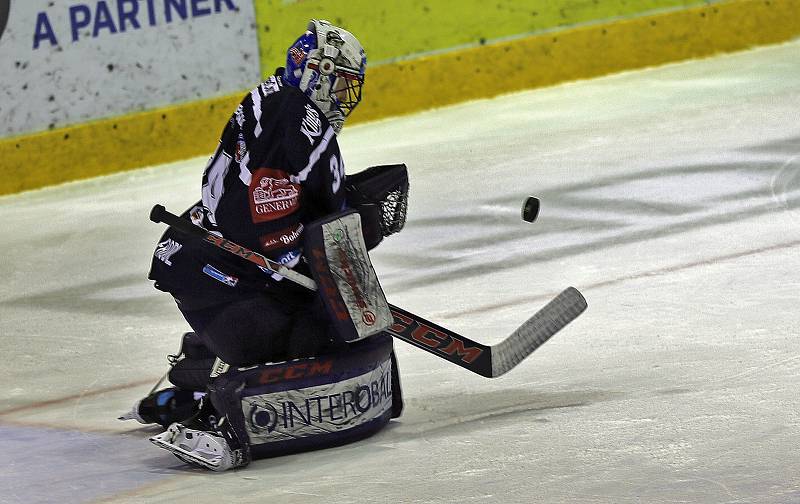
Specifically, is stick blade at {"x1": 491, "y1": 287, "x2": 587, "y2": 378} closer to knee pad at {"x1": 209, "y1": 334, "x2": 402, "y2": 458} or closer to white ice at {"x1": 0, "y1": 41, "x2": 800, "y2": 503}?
white ice at {"x1": 0, "y1": 41, "x2": 800, "y2": 503}

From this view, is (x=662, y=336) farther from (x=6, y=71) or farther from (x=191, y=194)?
(x=6, y=71)

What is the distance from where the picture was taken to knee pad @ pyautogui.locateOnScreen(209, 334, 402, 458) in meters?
4.02

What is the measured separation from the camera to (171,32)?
8.79 m

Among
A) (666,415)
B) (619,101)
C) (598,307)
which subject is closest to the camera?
(666,415)

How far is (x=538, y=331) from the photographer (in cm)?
454

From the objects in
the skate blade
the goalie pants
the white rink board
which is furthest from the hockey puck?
the white rink board

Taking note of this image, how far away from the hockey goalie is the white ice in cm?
11

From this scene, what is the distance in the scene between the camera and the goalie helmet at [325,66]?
4176 mm

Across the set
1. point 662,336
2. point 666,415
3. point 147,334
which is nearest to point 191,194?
point 147,334

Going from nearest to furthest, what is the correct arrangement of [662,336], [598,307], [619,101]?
[662,336]
[598,307]
[619,101]

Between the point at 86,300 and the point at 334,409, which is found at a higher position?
the point at 334,409

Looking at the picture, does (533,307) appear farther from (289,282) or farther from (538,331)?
(289,282)

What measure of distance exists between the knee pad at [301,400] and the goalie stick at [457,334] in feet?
0.54

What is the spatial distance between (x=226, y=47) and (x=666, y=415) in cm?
550
